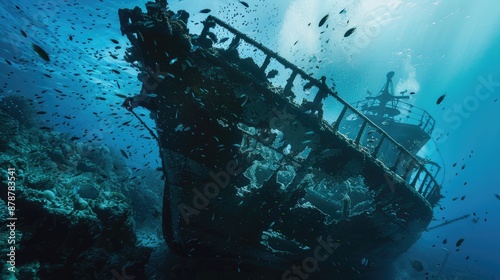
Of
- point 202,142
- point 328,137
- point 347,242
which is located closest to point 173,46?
point 202,142

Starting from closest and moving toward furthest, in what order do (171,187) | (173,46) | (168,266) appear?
(173,46)
(171,187)
(168,266)

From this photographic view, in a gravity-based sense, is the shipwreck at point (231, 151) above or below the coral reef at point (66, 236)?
above

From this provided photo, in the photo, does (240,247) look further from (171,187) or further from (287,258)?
(171,187)

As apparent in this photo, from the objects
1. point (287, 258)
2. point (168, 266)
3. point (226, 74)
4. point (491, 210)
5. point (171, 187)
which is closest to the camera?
point (226, 74)

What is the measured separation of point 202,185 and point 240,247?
2418 mm

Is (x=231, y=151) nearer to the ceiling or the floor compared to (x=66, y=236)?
nearer to the ceiling

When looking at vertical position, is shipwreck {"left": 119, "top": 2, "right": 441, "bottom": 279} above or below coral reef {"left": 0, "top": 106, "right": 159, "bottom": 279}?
above

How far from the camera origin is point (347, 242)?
10.0 metres

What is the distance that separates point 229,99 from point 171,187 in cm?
295

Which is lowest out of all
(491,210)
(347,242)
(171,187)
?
(171,187)

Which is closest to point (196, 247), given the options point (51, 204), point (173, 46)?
point (51, 204)

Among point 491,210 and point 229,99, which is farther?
point 491,210

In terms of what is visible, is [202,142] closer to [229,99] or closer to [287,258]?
[229,99]

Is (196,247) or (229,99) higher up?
(229,99)
